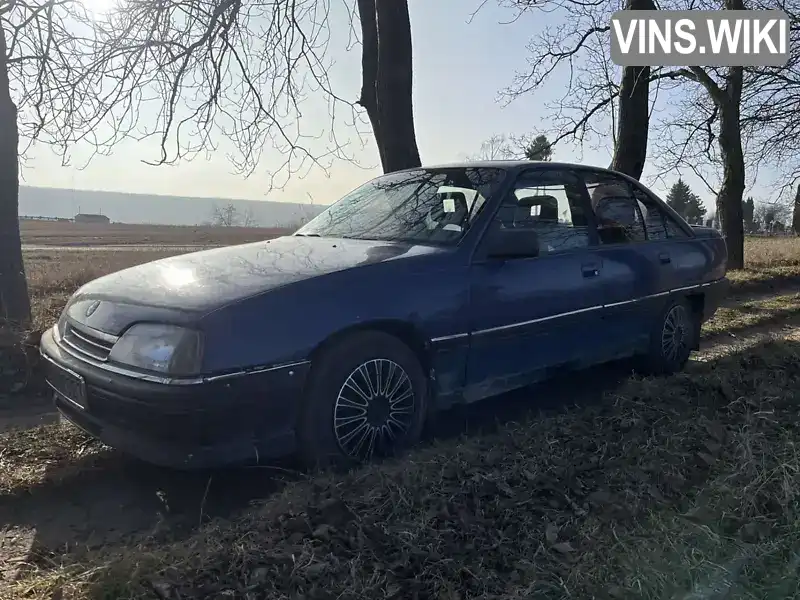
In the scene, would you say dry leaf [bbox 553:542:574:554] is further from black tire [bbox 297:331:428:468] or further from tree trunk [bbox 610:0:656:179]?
tree trunk [bbox 610:0:656:179]

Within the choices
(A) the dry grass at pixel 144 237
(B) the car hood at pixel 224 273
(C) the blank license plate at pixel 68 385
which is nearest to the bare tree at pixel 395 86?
(B) the car hood at pixel 224 273

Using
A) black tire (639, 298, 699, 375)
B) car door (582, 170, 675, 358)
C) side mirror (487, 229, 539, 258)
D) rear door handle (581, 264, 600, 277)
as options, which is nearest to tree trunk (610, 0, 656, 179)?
black tire (639, 298, 699, 375)

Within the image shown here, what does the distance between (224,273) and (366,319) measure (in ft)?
2.49

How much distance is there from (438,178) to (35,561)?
3.15 metres

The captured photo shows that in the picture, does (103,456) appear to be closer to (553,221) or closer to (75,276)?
(553,221)

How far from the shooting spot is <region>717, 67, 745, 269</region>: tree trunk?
13875 mm

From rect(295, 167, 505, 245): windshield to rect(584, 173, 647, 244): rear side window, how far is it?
96 cm

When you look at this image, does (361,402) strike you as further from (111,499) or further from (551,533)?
(111,499)

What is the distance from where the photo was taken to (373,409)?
330 cm

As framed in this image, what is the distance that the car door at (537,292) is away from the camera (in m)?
3.81

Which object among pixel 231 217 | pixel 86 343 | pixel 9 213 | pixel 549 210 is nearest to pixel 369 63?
pixel 9 213

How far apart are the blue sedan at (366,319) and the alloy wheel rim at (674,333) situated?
8.0 inches

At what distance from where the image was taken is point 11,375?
4773 millimetres

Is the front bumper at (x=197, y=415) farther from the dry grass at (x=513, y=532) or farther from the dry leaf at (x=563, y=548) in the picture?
the dry leaf at (x=563, y=548)
